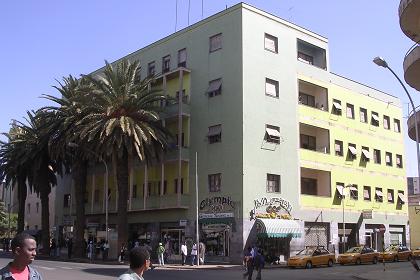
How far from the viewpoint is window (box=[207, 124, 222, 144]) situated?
1671 inches

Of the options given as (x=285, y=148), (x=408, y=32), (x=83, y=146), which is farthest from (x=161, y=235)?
(x=408, y=32)

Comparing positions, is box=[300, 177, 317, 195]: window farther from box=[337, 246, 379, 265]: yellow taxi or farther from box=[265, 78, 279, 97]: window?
box=[265, 78, 279, 97]: window

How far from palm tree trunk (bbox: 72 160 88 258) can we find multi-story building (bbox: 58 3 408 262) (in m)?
4.16

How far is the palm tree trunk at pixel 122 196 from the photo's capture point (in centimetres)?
4191

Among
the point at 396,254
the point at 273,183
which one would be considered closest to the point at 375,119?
the point at 396,254

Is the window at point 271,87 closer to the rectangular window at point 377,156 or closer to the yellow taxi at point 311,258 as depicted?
the yellow taxi at point 311,258

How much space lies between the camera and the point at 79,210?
47.5 meters

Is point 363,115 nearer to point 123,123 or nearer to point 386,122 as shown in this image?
point 386,122

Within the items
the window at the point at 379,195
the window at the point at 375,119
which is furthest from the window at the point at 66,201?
the window at the point at 375,119

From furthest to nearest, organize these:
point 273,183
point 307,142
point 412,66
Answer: point 307,142 → point 273,183 → point 412,66

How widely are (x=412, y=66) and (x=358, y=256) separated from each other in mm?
25564

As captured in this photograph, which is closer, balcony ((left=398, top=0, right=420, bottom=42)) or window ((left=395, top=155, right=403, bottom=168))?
balcony ((left=398, top=0, right=420, bottom=42))

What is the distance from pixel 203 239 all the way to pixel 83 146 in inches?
474

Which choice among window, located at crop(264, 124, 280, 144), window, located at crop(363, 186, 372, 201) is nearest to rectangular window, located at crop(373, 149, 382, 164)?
window, located at crop(363, 186, 372, 201)
